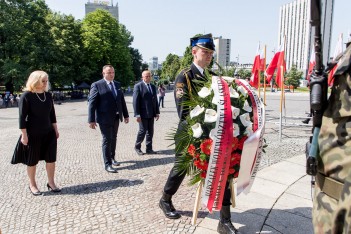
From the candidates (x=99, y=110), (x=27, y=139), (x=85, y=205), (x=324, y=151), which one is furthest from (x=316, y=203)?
(x=99, y=110)

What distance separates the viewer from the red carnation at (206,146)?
2910 millimetres

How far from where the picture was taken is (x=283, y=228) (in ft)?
11.3

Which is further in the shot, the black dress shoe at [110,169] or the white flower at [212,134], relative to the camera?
the black dress shoe at [110,169]

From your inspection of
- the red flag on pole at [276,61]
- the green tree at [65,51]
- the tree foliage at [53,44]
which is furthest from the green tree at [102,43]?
the red flag on pole at [276,61]

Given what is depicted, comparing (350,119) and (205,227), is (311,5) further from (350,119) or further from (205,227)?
(205,227)

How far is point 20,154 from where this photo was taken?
4.62 metres

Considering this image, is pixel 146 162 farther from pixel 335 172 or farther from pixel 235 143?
pixel 335 172

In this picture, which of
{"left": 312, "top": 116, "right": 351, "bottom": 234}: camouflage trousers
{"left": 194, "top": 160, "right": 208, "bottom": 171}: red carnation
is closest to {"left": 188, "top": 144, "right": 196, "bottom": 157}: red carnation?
{"left": 194, "top": 160, "right": 208, "bottom": 171}: red carnation

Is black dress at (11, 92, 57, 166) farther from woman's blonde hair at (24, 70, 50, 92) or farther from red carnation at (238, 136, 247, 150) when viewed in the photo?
red carnation at (238, 136, 247, 150)

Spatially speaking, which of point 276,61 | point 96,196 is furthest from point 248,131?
point 276,61

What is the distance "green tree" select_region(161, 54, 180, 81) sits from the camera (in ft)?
291

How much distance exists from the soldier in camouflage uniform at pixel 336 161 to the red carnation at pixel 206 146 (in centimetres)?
129

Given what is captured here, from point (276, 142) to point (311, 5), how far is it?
701cm

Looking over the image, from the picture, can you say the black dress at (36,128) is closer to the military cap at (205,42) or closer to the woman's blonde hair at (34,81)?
the woman's blonde hair at (34,81)
